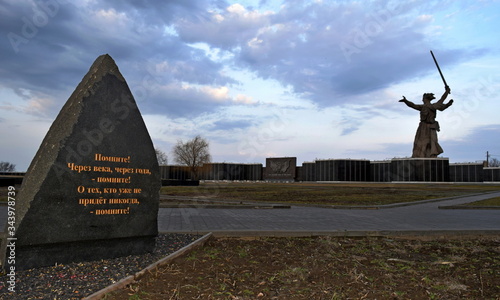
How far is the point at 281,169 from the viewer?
281ft

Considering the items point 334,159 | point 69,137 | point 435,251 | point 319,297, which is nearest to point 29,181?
point 69,137

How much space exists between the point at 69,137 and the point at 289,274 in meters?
3.53

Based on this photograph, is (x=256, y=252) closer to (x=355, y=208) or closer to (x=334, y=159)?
(x=355, y=208)

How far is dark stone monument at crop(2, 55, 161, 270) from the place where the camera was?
15.4 ft

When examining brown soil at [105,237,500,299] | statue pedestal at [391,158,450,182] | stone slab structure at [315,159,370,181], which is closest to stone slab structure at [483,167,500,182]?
stone slab structure at [315,159,370,181]

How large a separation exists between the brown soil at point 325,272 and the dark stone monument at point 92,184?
1.14 m

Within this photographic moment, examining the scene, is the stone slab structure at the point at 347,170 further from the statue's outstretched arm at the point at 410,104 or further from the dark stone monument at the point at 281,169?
the statue's outstretched arm at the point at 410,104

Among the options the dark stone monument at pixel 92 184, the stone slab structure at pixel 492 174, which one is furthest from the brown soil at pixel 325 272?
the stone slab structure at pixel 492 174

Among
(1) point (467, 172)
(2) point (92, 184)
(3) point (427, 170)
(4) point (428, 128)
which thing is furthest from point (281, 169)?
(2) point (92, 184)

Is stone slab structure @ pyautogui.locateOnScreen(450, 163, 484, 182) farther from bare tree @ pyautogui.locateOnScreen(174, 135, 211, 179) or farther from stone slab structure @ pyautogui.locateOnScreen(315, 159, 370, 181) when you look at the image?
bare tree @ pyautogui.locateOnScreen(174, 135, 211, 179)

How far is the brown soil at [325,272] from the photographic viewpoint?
3930 millimetres

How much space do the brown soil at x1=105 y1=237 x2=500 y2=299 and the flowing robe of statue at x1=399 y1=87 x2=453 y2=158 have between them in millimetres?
60218

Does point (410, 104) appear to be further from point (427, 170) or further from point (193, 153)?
point (193, 153)

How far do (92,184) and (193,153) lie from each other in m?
78.1
